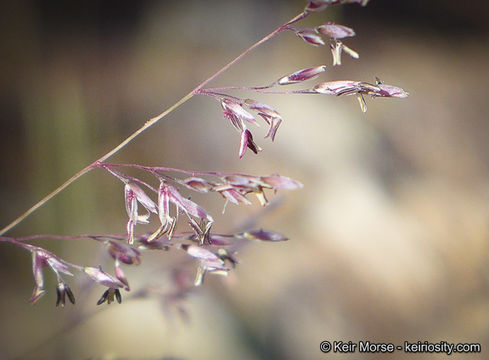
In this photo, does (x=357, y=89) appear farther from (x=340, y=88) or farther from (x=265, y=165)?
(x=265, y=165)

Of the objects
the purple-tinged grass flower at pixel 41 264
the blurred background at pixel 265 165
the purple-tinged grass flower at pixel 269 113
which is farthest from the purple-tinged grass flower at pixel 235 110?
the blurred background at pixel 265 165

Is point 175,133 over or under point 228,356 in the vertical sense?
over

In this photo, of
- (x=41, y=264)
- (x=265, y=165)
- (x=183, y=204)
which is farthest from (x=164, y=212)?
(x=265, y=165)

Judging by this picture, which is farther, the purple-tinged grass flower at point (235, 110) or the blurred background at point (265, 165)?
the blurred background at point (265, 165)

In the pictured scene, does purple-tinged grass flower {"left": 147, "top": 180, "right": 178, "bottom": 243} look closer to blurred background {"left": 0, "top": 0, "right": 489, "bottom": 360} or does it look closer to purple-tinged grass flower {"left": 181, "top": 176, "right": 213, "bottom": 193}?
purple-tinged grass flower {"left": 181, "top": 176, "right": 213, "bottom": 193}

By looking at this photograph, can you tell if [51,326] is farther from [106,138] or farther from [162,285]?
[106,138]

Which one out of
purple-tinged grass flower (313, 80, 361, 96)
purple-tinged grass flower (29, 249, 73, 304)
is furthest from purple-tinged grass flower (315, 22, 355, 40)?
purple-tinged grass flower (29, 249, 73, 304)

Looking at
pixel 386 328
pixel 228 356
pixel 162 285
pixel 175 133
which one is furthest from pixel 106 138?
pixel 386 328

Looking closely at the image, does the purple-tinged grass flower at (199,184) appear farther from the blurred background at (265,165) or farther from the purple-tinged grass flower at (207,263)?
the blurred background at (265,165)
